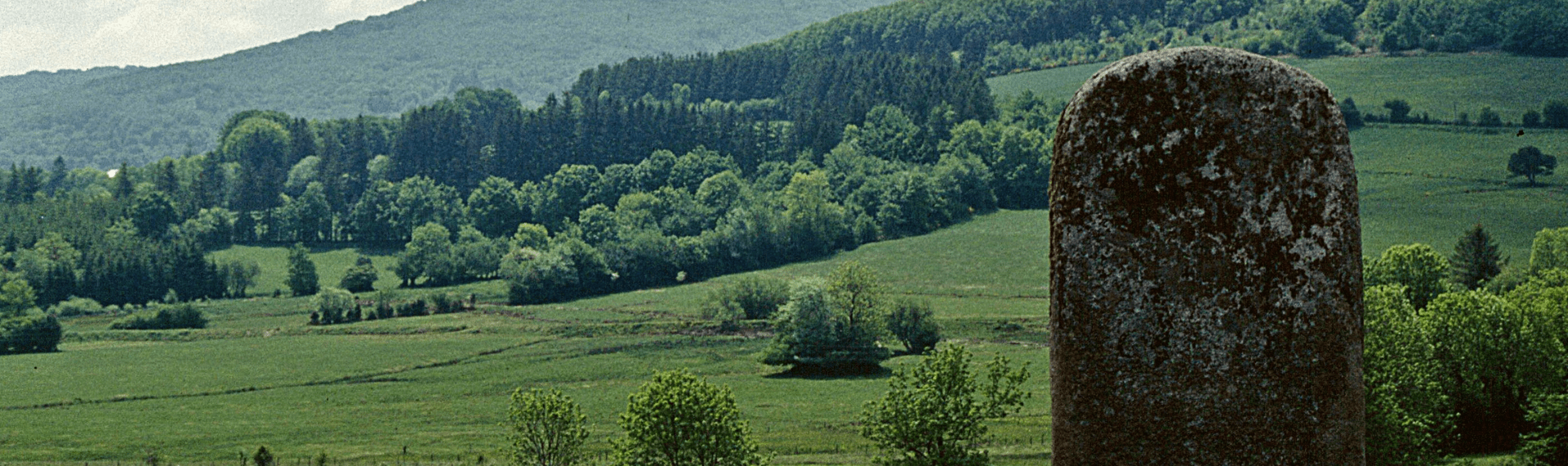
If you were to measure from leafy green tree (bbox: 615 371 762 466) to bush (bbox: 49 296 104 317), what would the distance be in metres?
152

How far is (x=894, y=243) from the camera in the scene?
640 feet

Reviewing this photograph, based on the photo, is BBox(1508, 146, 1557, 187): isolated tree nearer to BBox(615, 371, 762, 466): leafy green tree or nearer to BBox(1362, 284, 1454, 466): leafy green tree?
BBox(1362, 284, 1454, 466): leafy green tree

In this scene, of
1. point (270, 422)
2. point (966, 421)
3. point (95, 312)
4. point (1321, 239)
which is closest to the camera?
point (1321, 239)

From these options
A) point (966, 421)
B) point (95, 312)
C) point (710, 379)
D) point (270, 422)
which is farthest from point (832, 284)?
point (95, 312)

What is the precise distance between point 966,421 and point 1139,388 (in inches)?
2094

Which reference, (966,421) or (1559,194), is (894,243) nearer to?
(1559,194)

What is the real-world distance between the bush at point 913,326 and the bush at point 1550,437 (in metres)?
72.2

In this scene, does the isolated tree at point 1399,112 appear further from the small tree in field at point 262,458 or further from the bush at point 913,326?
the small tree in field at point 262,458

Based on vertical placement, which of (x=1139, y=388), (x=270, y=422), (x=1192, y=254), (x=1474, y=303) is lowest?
(x=270, y=422)

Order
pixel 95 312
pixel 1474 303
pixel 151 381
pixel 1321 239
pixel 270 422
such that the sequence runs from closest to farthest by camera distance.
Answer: pixel 1321 239 < pixel 1474 303 < pixel 270 422 < pixel 151 381 < pixel 95 312

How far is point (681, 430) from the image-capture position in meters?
63.8

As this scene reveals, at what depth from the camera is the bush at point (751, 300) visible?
157 meters

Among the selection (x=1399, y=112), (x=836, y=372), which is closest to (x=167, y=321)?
(x=836, y=372)

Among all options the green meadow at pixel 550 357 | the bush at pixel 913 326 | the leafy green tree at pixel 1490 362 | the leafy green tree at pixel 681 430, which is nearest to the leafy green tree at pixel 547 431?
the leafy green tree at pixel 681 430
